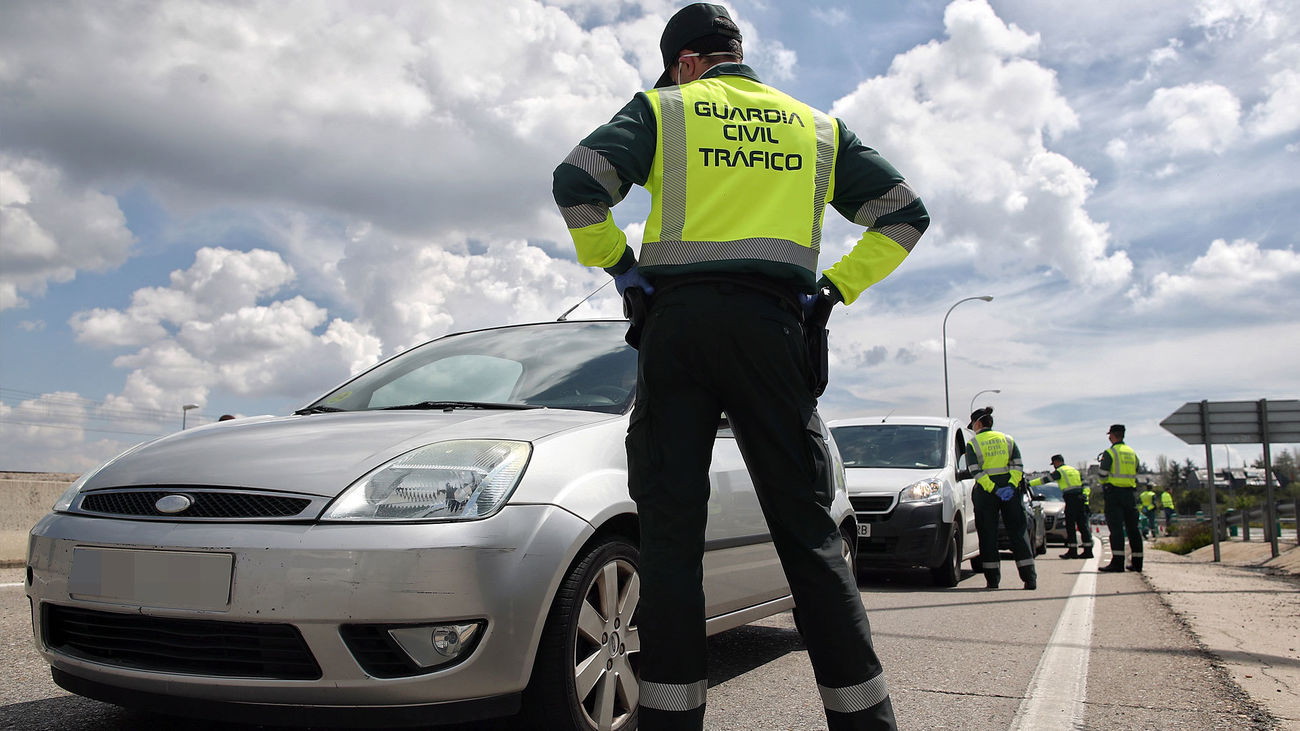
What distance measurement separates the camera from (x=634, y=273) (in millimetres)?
2334

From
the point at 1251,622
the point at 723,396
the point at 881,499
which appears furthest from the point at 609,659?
the point at 881,499

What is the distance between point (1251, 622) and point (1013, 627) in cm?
184

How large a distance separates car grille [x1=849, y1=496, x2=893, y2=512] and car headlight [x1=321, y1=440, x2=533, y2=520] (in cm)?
650

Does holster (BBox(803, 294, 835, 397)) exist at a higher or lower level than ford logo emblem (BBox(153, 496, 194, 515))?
higher

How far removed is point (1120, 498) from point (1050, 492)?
8.49 m

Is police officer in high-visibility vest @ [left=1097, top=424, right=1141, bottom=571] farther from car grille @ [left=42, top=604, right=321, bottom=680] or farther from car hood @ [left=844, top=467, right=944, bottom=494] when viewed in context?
car grille @ [left=42, top=604, right=321, bottom=680]

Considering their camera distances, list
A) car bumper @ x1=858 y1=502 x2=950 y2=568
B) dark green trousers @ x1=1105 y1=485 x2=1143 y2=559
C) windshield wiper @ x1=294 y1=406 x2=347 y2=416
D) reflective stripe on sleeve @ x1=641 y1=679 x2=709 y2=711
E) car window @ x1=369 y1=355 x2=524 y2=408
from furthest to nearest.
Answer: dark green trousers @ x1=1105 y1=485 x2=1143 y2=559 < car bumper @ x1=858 y1=502 x2=950 y2=568 < windshield wiper @ x1=294 y1=406 x2=347 y2=416 < car window @ x1=369 y1=355 x2=524 y2=408 < reflective stripe on sleeve @ x1=641 y1=679 x2=709 y2=711

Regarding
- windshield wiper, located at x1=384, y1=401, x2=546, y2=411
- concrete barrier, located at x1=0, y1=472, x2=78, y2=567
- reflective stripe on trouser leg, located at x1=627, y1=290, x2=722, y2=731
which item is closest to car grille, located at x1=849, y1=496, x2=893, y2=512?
windshield wiper, located at x1=384, y1=401, x2=546, y2=411

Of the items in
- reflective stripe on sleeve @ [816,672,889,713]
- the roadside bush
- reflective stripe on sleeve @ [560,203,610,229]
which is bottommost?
the roadside bush

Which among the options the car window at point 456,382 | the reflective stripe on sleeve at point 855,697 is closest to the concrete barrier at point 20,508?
the car window at point 456,382

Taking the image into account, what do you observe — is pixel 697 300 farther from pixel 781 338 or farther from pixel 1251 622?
pixel 1251 622

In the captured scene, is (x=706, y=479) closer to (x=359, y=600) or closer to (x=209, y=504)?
(x=359, y=600)

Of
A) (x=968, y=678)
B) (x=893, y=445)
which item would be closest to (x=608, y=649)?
(x=968, y=678)

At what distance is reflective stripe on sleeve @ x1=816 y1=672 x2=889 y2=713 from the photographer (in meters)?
2.08
